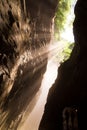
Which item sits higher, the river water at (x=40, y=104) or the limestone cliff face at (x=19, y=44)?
the river water at (x=40, y=104)

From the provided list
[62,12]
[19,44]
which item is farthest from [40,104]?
[19,44]

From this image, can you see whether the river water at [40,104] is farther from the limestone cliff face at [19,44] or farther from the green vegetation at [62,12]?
the limestone cliff face at [19,44]

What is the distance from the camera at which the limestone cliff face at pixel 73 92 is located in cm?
973

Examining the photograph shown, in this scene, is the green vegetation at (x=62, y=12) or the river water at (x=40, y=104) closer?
the green vegetation at (x=62, y=12)

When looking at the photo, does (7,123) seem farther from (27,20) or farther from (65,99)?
(27,20)

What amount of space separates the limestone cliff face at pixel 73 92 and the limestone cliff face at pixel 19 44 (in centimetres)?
240

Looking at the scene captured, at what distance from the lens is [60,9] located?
19.5 meters

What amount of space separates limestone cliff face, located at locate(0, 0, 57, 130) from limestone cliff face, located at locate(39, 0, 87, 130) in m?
2.40

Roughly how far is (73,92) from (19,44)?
377cm

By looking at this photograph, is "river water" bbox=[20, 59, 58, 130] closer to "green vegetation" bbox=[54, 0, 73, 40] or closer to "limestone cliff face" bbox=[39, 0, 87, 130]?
"green vegetation" bbox=[54, 0, 73, 40]

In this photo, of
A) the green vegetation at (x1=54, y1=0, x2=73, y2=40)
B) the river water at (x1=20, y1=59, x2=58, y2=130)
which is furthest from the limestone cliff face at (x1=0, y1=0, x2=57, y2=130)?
the river water at (x1=20, y1=59, x2=58, y2=130)

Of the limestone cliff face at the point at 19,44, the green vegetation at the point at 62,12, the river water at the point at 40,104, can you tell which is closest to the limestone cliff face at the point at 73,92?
the limestone cliff face at the point at 19,44

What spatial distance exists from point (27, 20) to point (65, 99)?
4854 mm

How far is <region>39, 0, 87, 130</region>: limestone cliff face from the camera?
973cm
